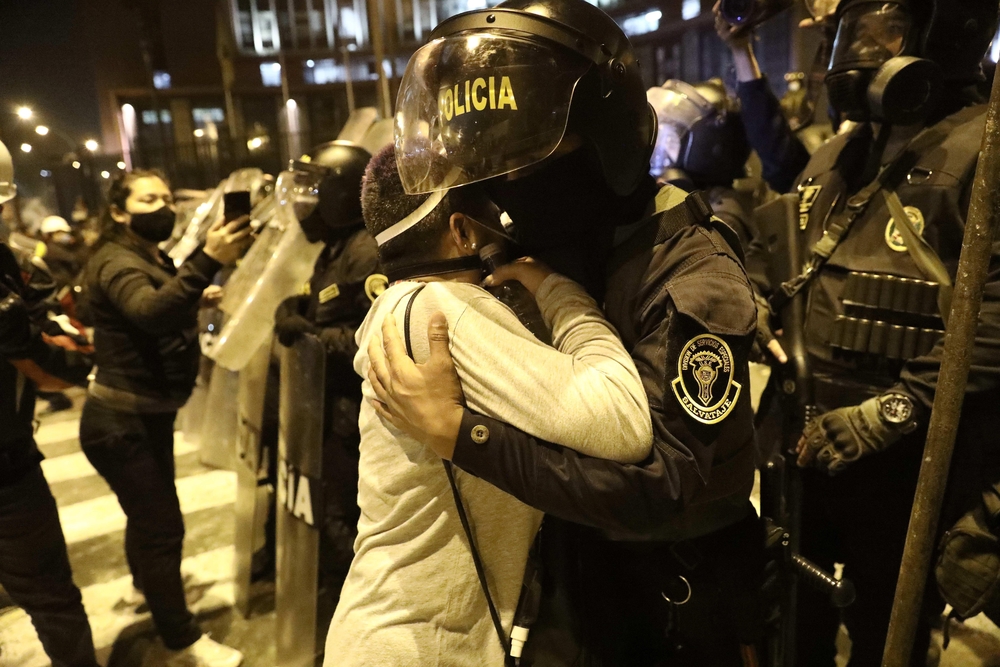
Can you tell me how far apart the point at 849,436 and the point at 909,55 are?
1.15m

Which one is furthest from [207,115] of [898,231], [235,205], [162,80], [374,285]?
[898,231]

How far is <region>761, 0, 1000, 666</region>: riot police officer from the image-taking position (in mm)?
1764

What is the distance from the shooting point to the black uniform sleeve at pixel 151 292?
108 inches

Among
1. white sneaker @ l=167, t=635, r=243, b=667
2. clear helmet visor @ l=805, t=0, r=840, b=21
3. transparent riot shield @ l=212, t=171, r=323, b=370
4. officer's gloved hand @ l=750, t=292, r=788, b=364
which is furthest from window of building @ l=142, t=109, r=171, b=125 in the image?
officer's gloved hand @ l=750, t=292, r=788, b=364

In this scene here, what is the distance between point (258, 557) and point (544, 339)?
2849mm

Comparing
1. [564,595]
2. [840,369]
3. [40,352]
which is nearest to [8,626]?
[40,352]

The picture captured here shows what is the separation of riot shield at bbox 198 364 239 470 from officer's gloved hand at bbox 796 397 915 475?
3.85 metres

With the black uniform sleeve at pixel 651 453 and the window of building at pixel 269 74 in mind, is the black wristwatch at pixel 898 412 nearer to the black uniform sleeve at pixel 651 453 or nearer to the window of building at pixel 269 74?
the black uniform sleeve at pixel 651 453

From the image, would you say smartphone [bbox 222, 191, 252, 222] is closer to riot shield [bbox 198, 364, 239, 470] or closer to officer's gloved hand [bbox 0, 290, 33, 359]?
officer's gloved hand [bbox 0, 290, 33, 359]

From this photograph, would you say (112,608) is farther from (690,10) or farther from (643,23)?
(643,23)

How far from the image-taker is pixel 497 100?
121 cm

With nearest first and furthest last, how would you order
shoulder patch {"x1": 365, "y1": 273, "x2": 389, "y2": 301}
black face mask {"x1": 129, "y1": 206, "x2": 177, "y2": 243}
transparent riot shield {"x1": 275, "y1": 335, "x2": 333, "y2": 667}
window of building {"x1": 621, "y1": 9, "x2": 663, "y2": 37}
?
transparent riot shield {"x1": 275, "y1": 335, "x2": 333, "y2": 667}
shoulder patch {"x1": 365, "y1": 273, "x2": 389, "y2": 301}
black face mask {"x1": 129, "y1": 206, "x2": 177, "y2": 243}
window of building {"x1": 621, "y1": 9, "x2": 663, "y2": 37}

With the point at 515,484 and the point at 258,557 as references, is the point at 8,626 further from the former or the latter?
the point at 515,484

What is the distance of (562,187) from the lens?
123cm
